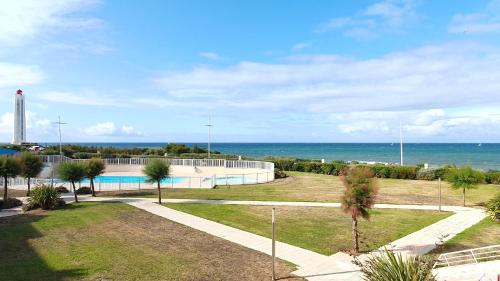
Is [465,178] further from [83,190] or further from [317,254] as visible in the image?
[83,190]

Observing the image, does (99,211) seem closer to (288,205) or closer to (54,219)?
(54,219)

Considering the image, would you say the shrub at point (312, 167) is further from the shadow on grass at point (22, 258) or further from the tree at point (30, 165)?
the shadow on grass at point (22, 258)

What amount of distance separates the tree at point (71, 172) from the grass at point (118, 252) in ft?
19.9

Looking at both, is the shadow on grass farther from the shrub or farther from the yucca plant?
the shrub

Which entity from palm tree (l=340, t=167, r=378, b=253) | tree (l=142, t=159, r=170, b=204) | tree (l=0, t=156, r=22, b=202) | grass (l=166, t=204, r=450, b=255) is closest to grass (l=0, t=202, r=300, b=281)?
grass (l=166, t=204, r=450, b=255)

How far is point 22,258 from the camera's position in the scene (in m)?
13.1

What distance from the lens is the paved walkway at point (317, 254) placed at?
38.7 feet

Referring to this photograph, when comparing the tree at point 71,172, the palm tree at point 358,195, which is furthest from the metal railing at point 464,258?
the tree at point 71,172

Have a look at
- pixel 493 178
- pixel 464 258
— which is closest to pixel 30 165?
pixel 464 258

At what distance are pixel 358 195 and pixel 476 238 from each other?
6354mm

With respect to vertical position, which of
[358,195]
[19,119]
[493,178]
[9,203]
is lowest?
[9,203]

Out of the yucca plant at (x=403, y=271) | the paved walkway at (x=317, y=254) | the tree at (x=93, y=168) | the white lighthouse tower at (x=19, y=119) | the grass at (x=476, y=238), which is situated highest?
the white lighthouse tower at (x=19, y=119)

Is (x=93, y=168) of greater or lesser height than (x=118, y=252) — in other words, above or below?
above

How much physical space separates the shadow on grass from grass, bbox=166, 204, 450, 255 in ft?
26.4
